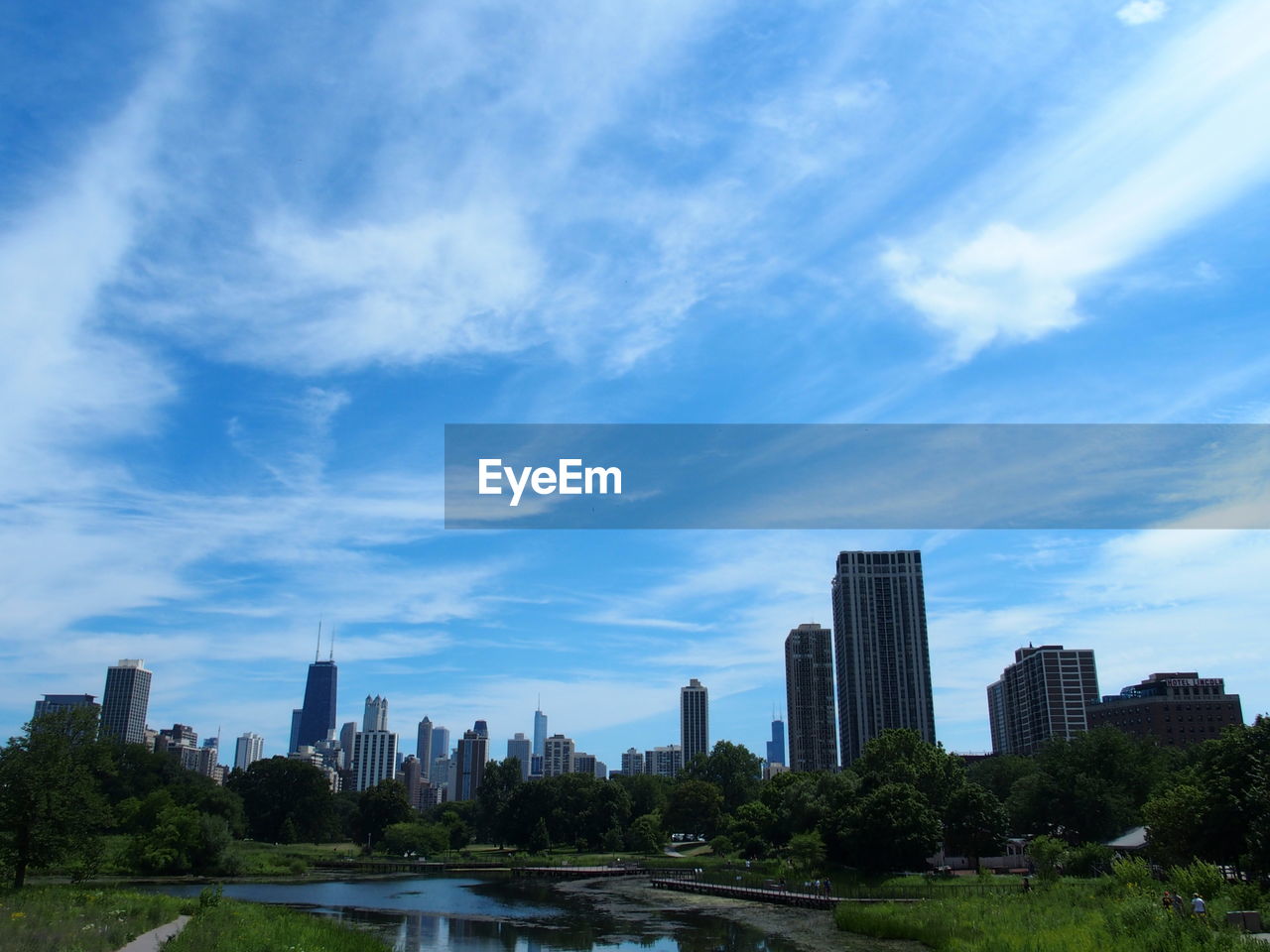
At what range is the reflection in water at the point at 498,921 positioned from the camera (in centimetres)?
4375

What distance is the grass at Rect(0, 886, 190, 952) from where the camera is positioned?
2403 centimetres

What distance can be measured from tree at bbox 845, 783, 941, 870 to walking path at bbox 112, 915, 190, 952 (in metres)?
45.0

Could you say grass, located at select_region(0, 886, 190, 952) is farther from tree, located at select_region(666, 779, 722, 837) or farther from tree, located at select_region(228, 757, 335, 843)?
tree, located at select_region(228, 757, 335, 843)

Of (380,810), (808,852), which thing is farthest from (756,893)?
(380,810)

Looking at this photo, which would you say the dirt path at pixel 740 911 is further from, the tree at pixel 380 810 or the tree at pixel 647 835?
the tree at pixel 380 810

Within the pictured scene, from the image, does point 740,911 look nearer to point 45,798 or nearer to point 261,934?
point 261,934

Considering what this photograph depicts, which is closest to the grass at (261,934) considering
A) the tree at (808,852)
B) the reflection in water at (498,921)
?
the reflection in water at (498,921)

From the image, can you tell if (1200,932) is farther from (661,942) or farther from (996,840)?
(996,840)

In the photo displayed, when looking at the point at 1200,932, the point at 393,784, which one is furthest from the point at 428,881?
the point at 1200,932

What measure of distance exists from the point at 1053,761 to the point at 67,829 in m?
75.4

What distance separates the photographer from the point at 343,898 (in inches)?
2616

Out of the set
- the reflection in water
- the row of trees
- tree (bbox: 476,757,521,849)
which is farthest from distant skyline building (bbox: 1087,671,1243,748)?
the reflection in water

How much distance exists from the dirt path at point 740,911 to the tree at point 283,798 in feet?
189

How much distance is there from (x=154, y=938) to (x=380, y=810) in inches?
3965
